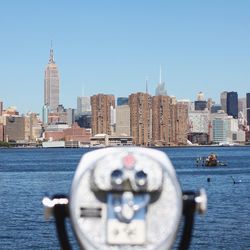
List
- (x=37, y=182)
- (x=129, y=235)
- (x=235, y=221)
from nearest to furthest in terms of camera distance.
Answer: (x=129, y=235) → (x=235, y=221) → (x=37, y=182)

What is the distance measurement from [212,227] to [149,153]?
3806cm

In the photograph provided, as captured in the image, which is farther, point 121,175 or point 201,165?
point 201,165

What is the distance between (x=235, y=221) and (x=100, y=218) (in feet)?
136

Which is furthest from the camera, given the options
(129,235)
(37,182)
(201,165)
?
(201,165)

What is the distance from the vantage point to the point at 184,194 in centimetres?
261

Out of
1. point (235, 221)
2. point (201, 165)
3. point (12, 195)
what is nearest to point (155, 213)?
point (235, 221)

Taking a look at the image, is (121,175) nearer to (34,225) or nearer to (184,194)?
(184,194)

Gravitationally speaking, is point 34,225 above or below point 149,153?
below

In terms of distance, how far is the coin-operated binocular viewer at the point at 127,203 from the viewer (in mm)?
2508

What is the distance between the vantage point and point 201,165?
436ft

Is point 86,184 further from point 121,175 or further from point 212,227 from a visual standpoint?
point 212,227

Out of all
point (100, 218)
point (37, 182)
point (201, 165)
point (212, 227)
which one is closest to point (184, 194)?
point (100, 218)

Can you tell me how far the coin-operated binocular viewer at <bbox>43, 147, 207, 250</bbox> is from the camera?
8.23ft

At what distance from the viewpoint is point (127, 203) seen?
8.30 feet
